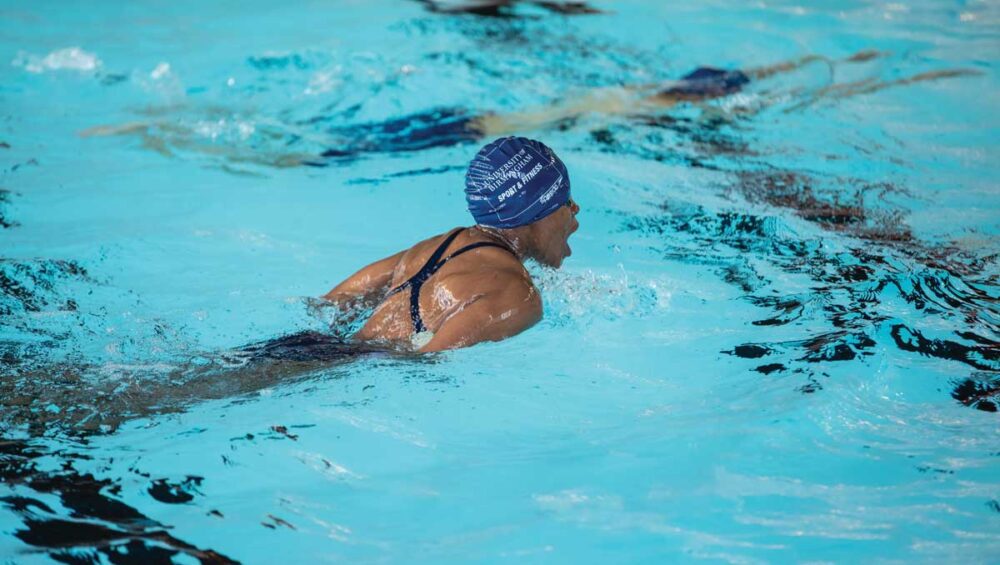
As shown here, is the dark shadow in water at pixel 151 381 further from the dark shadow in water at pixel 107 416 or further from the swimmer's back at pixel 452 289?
the swimmer's back at pixel 452 289

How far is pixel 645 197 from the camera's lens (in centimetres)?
724

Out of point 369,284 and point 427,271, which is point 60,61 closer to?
point 369,284

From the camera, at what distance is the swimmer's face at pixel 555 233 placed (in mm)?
4727

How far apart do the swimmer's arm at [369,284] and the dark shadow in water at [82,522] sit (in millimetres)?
1864

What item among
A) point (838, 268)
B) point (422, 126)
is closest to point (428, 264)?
point (838, 268)

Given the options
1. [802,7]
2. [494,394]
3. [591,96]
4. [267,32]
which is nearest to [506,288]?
[494,394]

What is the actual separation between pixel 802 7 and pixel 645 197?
6445mm

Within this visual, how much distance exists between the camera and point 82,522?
120 inches

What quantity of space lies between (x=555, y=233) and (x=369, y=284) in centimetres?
103

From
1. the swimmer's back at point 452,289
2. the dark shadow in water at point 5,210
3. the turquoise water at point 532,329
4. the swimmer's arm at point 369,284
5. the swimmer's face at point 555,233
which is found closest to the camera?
the turquoise water at point 532,329

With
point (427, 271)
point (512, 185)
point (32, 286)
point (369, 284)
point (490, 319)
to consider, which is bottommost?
point (32, 286)

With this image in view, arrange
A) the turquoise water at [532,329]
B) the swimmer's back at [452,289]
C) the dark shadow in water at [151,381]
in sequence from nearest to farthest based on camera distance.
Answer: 1. the turquoise water at [532,329]
2. the dark shadow in water at [151,381]
3. the swimmer's back at [452,289]

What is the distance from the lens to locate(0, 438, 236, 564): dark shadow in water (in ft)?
9.55

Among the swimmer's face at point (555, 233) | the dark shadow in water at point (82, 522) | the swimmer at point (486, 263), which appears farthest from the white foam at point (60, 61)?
the dark shadow in water at point (82, 522)
